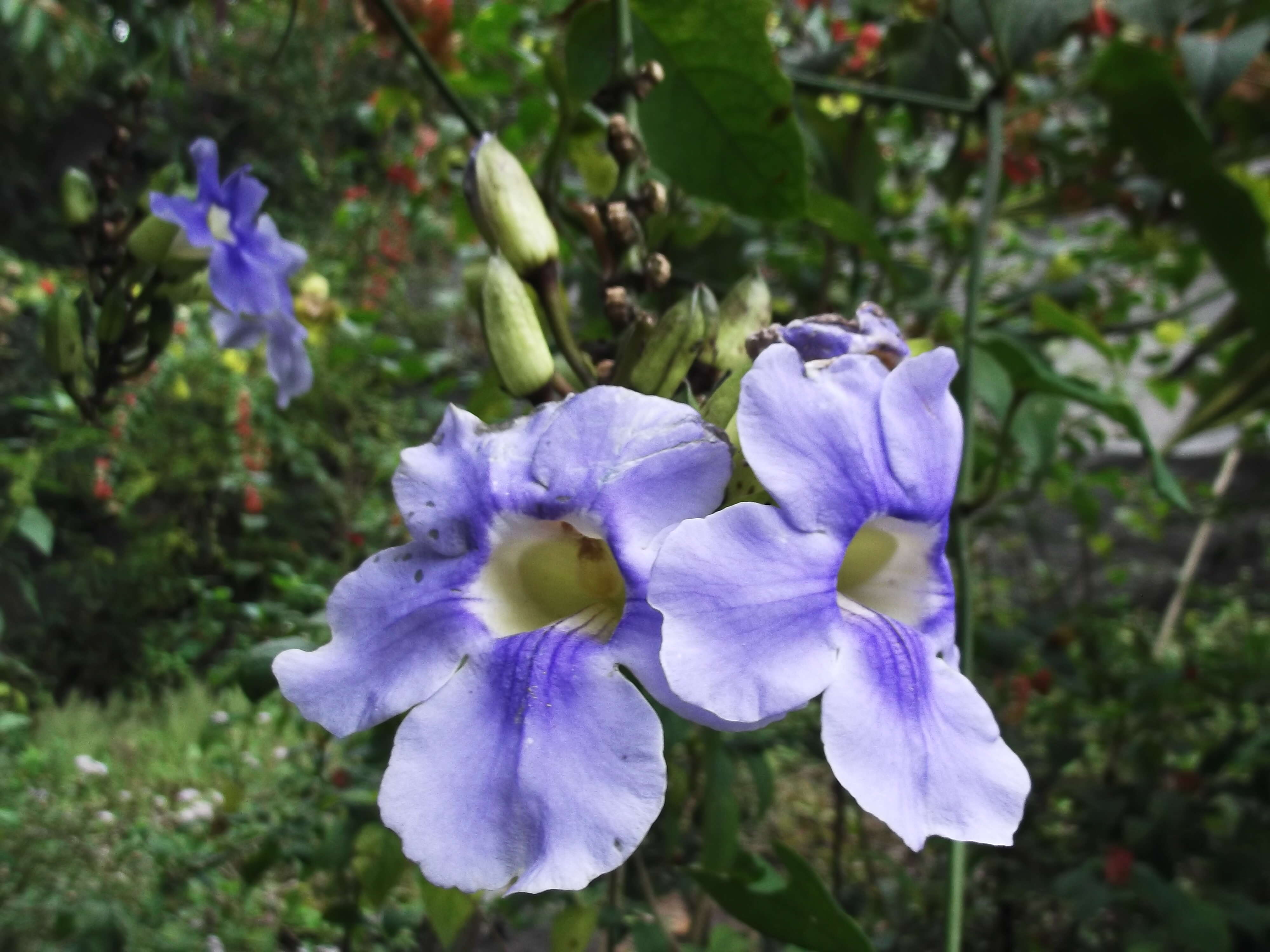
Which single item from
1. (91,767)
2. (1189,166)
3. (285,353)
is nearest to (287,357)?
(285,353)

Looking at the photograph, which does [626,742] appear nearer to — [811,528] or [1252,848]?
[811,528]

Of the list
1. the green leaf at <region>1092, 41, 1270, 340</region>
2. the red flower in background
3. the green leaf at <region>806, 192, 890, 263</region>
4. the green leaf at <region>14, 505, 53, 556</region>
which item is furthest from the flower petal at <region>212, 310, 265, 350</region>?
the red flower in background

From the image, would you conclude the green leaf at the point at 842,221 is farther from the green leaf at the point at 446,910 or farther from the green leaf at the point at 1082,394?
the green leaf at the point at 446,910

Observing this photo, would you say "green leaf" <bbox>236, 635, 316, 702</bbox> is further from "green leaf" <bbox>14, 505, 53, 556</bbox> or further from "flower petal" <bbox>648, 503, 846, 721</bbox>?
"green leaf" <bbox>14, 505, 53, 556</bbox>

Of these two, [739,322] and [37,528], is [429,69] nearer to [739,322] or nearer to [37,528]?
[739,322]

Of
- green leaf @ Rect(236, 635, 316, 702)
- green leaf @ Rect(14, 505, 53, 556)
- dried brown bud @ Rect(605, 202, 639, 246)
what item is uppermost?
dried brown bud @ Rect(605, 202, 639, 246)
